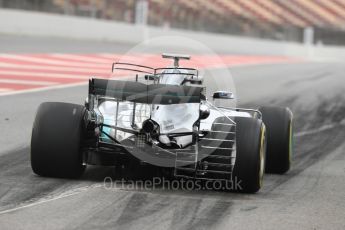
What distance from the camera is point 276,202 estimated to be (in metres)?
7.40

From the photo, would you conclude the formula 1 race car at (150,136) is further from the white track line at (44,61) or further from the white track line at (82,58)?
the white track line at (82,58)

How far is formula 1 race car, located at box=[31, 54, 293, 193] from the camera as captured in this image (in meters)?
7.62

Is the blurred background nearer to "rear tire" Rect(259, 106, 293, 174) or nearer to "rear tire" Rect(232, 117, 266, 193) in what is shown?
"rear tire" Rect(259, 106, 293, 174)

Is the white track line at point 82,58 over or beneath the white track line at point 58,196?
beneath

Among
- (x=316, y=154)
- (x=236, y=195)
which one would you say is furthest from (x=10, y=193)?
(x=316, y=154)

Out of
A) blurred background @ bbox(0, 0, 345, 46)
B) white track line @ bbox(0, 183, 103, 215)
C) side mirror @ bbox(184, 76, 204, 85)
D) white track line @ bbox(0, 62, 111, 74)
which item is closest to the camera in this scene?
white track line @ bbox(0, 183, 103, 215)

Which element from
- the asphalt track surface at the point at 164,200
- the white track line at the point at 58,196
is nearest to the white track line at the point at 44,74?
the asphalt track surface at the point at 164,200

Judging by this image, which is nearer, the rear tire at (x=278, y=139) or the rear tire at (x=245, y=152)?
the rear tire at (x=245, y=152)

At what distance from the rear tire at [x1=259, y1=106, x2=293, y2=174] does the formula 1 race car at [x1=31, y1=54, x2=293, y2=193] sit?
1233 mm

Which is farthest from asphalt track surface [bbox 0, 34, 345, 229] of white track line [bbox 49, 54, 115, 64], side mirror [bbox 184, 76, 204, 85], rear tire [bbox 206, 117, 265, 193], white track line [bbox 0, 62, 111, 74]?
white track line [bbox 49, 54, 115, 64]

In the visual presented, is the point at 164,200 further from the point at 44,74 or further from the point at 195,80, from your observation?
the point at 44,74

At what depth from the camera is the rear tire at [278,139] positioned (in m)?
9.05

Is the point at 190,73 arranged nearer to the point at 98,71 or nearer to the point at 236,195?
the point at 236,195

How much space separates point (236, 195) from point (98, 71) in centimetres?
1362
